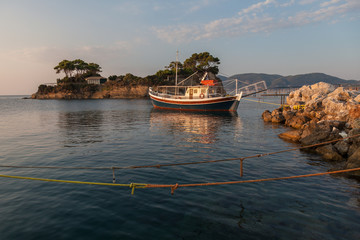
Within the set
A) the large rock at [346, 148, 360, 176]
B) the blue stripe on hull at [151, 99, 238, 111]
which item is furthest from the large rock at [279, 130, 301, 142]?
the blue stripe on hull at [151, 99, 238, 111]

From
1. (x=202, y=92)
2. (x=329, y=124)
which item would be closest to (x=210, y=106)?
(x=202, y=92)

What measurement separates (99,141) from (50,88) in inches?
4818

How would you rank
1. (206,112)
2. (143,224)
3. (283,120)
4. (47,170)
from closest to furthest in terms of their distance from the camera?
(143,224) < (47,170) < (283,120) < (206,112)

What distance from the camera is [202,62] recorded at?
10050cm

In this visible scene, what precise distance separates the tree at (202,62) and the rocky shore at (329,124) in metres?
69.4

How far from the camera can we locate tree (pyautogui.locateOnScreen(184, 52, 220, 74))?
99.4 m

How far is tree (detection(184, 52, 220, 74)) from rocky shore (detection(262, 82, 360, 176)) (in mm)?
69372

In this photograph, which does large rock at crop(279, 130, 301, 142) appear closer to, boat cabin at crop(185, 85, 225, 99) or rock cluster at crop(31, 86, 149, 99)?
boat cabin at crop(185, 85, 225, 99)

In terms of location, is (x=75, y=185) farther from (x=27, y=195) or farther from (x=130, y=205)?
(x=130, y=205)

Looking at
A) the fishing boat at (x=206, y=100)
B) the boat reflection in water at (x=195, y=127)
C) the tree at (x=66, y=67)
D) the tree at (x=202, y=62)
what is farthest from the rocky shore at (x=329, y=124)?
the tree at (x=66, y=67)

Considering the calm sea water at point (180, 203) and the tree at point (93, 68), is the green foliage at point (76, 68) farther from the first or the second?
the calm sea water at point (180, 203)

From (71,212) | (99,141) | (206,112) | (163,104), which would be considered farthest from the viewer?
(163,104)

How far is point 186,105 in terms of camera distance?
4072cm

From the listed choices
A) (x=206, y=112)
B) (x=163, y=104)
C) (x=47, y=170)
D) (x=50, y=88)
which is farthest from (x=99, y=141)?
(x=50, y=88)
